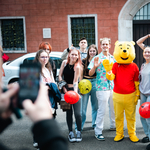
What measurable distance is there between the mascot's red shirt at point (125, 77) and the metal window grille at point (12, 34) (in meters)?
8.31

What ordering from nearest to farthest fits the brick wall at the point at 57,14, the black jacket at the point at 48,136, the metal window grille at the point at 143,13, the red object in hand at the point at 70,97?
the black jacket at the point at 48,136 → the red object in hand at the point at 70,97 → the brick wall at the point at 57,14 → the metal window grille at the point at 143,13

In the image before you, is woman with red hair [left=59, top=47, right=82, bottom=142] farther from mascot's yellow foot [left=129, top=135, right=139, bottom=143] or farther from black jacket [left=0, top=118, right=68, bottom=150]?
black jacket [left=0, top=118, right=68, bottom=150]

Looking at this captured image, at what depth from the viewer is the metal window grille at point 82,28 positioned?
35.8 ft

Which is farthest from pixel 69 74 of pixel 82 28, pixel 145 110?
pixel 82 28

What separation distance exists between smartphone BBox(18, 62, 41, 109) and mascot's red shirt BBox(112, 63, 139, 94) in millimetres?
3030

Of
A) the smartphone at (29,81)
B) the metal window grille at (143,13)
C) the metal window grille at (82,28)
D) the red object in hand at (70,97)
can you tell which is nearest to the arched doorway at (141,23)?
the metal window grille at (143,13)

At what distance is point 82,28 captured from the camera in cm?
1110

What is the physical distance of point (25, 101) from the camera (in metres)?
0.81

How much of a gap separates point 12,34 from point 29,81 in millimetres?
11135

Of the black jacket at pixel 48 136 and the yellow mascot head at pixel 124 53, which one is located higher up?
the yellow mascot head at pixel 124 53

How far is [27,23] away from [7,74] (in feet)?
13.7

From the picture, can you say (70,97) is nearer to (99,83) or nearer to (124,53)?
(99,83)

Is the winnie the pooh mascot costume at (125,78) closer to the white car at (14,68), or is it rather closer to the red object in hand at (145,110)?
the red object in hand at (145,110)

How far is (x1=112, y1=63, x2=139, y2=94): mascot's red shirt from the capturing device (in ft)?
12.2
